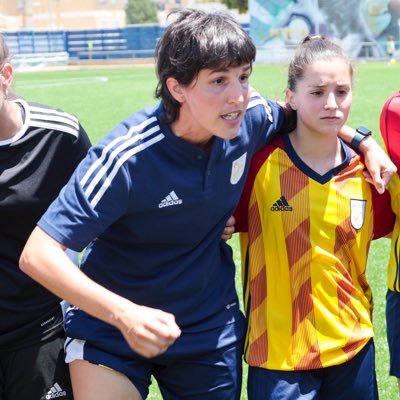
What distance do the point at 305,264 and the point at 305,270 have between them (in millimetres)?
23

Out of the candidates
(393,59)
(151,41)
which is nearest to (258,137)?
(393,59)

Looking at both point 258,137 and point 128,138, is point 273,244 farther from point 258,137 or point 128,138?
point 128,138

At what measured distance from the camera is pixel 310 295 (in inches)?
127

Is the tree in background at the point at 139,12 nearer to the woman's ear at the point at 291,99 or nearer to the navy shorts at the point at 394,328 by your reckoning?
the woman's ear at the point at 291,99

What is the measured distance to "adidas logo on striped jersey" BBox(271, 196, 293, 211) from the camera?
128 inches

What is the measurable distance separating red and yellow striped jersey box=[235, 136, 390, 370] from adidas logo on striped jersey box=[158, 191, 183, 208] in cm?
48

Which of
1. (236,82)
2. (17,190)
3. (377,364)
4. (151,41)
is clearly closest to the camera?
(236,82)

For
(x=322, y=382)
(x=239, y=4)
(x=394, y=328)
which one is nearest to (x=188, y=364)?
(x=322, y=382)

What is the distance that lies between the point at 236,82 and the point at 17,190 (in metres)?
0.92

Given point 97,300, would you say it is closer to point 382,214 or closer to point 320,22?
point 382,214

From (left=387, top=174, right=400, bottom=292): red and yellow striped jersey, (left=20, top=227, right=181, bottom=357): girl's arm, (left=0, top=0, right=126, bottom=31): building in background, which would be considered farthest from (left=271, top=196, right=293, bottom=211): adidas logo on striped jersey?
(left=0, top=0, right=126, bottom=31): building in background

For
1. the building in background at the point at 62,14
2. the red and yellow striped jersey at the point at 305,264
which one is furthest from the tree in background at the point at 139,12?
the red and yellow striped jersey at the point at 305,264

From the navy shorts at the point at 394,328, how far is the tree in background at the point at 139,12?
89.1 metres

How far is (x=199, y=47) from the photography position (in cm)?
283
